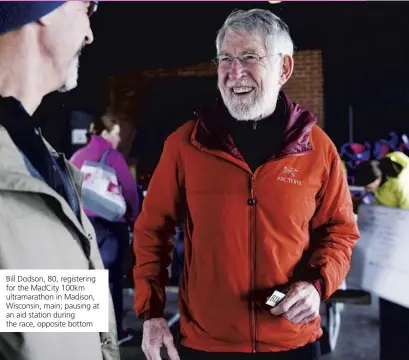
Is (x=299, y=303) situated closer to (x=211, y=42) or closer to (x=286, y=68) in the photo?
(x=286, y=68)

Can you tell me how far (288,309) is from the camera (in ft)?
3.95

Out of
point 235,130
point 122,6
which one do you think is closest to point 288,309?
point 235,130

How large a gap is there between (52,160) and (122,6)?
867 mm

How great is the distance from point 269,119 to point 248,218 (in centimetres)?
29

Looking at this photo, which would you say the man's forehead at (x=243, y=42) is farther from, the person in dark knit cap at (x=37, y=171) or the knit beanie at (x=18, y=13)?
the knit beanie at (x=18, y=13)

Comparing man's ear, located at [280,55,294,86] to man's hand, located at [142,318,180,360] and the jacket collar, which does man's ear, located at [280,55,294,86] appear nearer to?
the jacket collar

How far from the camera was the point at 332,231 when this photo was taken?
1.28 metres

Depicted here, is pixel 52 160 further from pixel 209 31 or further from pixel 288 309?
pixel 209 31

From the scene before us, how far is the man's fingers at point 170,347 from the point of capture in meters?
1.30

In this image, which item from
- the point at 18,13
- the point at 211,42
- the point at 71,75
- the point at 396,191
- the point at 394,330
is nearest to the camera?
the point at 18,13

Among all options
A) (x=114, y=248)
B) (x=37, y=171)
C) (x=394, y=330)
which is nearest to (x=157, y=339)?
(x=37, y=171)

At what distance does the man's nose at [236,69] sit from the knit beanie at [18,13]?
21.9 inches

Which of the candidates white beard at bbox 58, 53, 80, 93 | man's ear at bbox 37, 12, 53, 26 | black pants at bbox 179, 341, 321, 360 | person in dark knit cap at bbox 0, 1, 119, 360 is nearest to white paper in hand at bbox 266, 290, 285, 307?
black pants at bbox 179, 341, 321, 360

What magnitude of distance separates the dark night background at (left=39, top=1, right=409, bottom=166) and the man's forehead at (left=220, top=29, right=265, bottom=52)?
165mm
